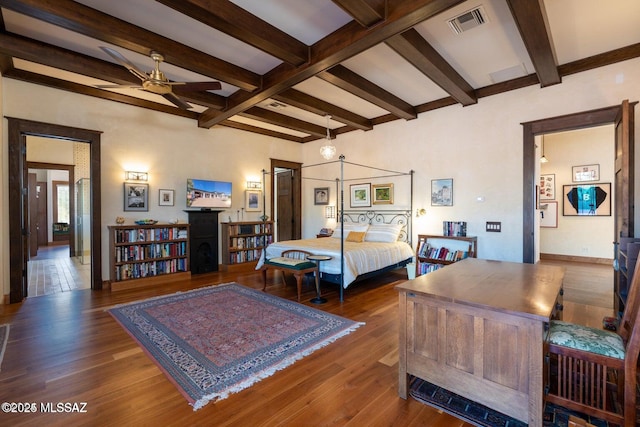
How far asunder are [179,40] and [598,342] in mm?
4511

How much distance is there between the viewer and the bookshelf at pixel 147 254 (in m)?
4.84

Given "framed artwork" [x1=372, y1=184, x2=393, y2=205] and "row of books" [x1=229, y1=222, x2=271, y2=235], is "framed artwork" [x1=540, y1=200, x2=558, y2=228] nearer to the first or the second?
"framed artwork" [x1=372, y1=184, x2=393, y2=205]

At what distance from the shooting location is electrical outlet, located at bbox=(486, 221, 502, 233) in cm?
469

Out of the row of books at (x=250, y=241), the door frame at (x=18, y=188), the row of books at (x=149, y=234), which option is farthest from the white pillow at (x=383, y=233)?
the door frame at (x=18, y=188)

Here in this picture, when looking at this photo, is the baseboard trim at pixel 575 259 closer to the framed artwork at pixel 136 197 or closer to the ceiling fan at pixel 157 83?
the ceiling fan at pixel 157 83

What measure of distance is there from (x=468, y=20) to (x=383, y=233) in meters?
3.54

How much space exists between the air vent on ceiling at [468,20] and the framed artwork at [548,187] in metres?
5.96

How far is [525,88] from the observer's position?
14.4 feet

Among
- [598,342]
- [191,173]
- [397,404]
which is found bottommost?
[397,404]

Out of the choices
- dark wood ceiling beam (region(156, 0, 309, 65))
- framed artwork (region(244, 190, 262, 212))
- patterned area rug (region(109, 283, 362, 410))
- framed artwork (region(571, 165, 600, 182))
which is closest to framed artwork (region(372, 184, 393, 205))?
framed artwork (region(244, 190, 262, 212))

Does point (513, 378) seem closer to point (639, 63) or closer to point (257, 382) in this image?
point (257, 382)

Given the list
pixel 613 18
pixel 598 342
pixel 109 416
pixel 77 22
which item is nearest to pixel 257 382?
pixel 109 416

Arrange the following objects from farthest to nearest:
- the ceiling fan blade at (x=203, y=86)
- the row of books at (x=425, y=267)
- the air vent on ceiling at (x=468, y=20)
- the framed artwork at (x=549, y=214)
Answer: the framed artwork at (x=549, y=214), the row of books at (x=425, y=267), the ceiling fan blade at (x=203, y=86), the air vent on ceiling at (x=468, y=20)

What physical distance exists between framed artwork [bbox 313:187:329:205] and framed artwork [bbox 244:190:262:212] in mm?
1448
